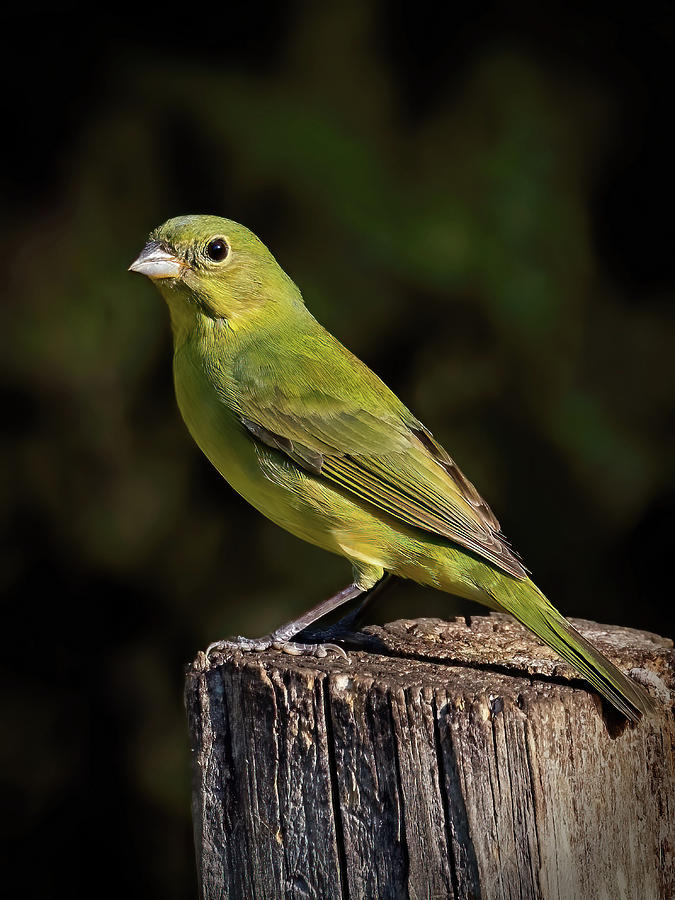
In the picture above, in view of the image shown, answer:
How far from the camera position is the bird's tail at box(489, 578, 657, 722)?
7.87 feet

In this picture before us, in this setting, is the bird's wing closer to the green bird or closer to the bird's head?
the green bird

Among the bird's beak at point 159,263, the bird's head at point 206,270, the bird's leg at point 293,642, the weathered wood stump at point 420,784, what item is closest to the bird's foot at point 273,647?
the bird's leg at point 293,642

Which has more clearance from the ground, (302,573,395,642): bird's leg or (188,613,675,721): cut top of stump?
(302,573,395,642): bird's leg

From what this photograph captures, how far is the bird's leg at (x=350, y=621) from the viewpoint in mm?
3109

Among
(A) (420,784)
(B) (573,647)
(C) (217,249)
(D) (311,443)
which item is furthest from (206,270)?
(A) (420,784)

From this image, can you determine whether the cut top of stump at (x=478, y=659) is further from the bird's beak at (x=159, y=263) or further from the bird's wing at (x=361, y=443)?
the bird's beak at (x=159, y=263)

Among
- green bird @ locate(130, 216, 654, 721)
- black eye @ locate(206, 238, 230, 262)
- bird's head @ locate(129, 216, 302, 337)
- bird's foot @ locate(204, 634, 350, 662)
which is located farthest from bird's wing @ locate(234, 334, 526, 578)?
bird's foot @ locate(204, 634, 350, 662)

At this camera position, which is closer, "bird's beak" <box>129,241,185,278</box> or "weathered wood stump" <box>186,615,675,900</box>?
"weathered wood stump" <box>186,615,675,900</box>

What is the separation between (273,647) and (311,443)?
1.89 feet

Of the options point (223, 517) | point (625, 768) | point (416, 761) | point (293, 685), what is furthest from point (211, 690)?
point (223, 517)

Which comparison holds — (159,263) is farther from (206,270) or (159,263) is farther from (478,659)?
(478,659)

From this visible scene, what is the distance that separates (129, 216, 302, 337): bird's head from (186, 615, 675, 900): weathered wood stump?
115cm

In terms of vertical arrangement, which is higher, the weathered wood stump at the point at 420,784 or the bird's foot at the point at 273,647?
the bird's foot at the point at 273,647

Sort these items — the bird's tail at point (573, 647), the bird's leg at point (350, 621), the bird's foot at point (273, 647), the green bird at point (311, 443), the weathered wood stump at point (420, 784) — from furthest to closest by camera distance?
1. the bird's leg at point (350, 621)
2. the green bird at point (311, 443)
3. the bird's foot at point (273, 647)
4. the bird's tail at point (573, 647)
5. the weathered wood stump at point (420, 784)
